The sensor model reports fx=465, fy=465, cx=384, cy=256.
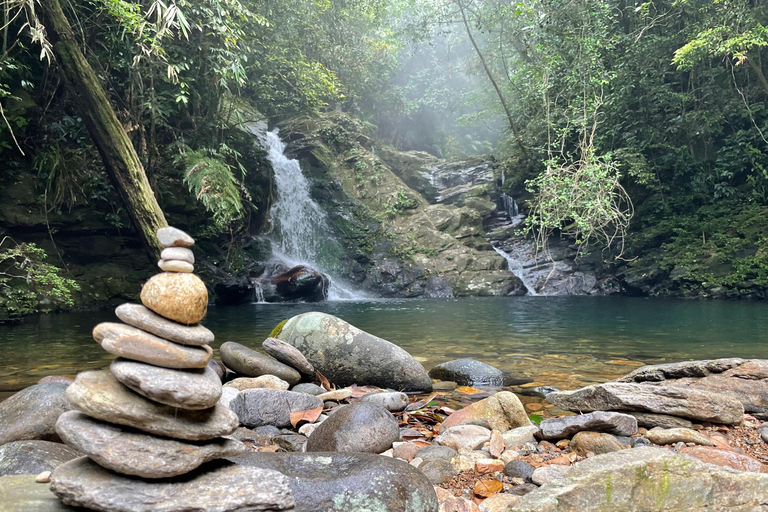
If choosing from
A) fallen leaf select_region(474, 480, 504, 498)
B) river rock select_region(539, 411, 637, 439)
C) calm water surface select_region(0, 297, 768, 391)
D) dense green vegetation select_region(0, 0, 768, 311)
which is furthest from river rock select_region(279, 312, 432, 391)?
dense green vegetation select_region(0, 0, 768, 311)

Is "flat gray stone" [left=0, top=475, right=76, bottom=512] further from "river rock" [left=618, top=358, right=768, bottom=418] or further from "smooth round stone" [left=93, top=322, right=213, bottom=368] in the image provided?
"river rock" [left=618, top=358, right=768, bottom=418]

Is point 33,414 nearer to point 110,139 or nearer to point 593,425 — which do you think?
point 593,425

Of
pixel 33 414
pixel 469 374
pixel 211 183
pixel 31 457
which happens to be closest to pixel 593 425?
pixel 469 374

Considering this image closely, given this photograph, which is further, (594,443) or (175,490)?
(594,443)

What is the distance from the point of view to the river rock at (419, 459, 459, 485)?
264 cm

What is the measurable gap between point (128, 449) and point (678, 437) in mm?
3200

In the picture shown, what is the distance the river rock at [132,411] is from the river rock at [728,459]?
2526 millimetres

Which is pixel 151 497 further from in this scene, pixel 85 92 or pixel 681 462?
pixel 85 92

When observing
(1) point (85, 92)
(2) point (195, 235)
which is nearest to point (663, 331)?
(1) point (85, 92)

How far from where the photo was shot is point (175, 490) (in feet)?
6.06

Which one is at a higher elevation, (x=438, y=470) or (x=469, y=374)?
(x=438, y=470)

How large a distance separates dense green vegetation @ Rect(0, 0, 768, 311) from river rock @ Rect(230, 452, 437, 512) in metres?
7.73

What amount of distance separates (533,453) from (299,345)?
10.7ft

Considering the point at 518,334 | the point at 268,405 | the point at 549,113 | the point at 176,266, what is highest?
the point at 549,113
